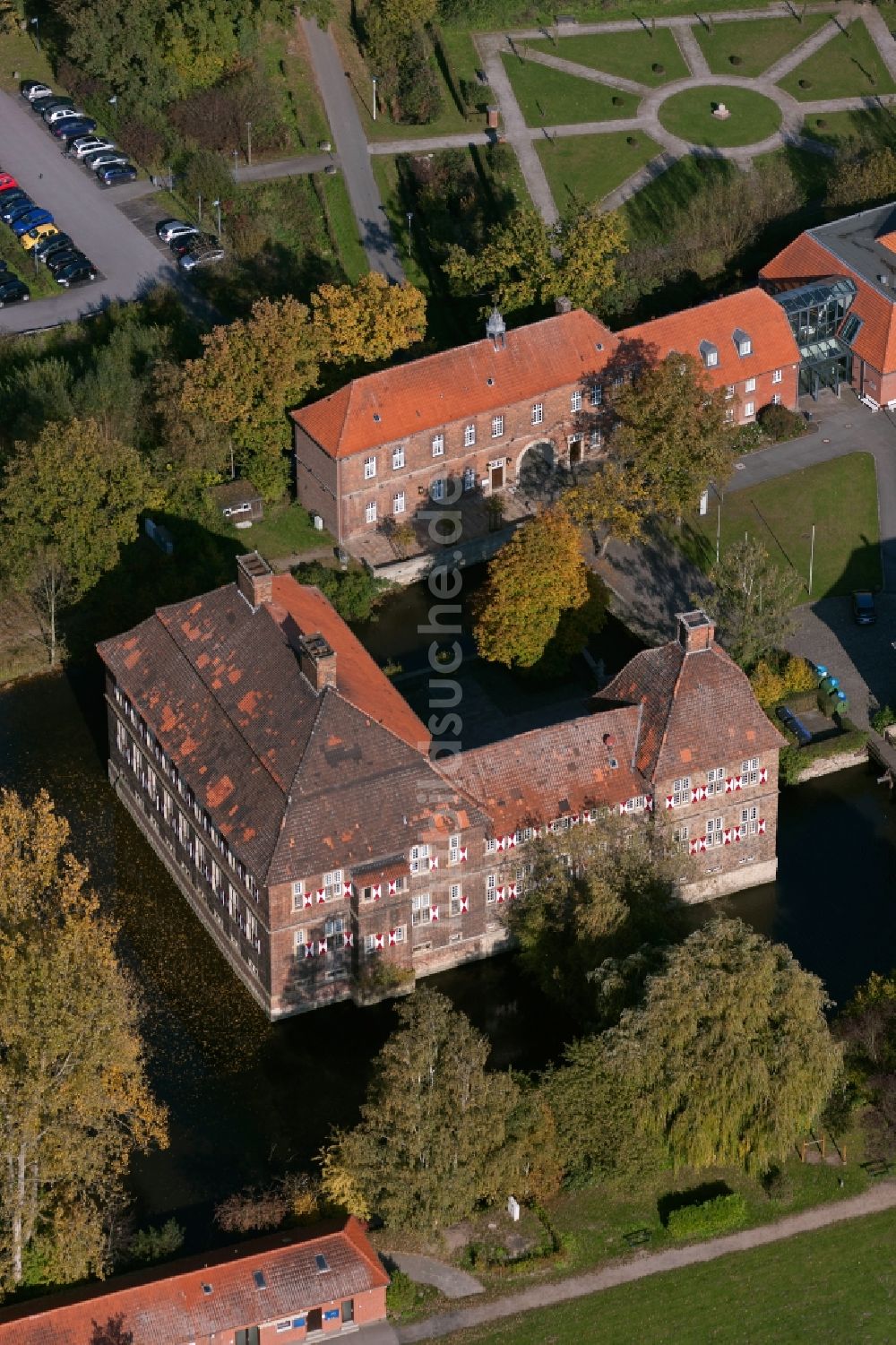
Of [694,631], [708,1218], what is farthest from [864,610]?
[708,1218]

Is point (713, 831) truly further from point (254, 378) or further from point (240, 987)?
point (254, 378)

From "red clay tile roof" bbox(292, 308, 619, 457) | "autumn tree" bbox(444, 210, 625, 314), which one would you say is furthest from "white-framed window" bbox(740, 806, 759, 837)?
"autumn tree" bbox(444, 210, 625, 314)

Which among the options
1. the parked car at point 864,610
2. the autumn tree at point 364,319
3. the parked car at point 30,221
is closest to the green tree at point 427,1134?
the parked car at point 864,610

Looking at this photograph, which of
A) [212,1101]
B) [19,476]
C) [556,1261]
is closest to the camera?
[556,1261]

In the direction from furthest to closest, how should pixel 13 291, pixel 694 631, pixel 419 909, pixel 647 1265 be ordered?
pixel 13 291
pixel 694 631
pixel 419 909
pixel 647 1265

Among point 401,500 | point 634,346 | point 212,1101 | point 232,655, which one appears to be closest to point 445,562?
point 401,500

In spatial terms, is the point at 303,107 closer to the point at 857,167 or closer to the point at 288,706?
the point at 857,167
